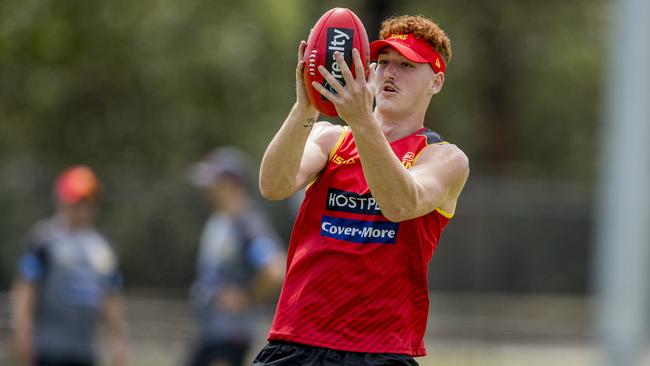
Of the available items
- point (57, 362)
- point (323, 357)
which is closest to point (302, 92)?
point (323, 357)

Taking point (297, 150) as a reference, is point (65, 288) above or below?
below

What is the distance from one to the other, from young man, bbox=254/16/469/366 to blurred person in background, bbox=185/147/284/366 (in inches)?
201

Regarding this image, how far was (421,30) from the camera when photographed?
14.7ft

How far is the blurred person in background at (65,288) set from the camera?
9617 millimetres

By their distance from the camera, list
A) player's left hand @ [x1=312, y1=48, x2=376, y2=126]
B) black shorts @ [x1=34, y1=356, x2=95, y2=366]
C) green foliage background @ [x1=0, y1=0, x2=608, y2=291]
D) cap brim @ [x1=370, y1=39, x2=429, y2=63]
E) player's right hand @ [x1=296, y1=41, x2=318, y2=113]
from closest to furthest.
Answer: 1. player's left hand @ [x1=312, y1=48, x2=376, y2=126]
2. player's right hand @ [x1=296, y1=41, x2=318, y2=113]
3. cap brim @ [x1=370, y1=39, x2=429, y2=63]
4. black shorts @ [x1=34, y1=356, x2=95, y2=366]
5. green foliage background @ [x1=0, y1=0, x2=608, y2=291]

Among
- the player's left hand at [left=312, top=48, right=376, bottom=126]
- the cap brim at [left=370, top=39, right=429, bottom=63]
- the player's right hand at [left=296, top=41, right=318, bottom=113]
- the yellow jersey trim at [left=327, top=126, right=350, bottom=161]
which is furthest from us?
the yellow jersey trim at [left=327, top=126, right=350, bottom=161]

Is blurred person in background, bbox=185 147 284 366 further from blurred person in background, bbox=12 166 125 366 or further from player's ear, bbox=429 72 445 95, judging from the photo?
player's ear, bbox=429 72 445 95

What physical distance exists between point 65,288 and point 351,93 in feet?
20.3

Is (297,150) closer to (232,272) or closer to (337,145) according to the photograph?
(337,145)

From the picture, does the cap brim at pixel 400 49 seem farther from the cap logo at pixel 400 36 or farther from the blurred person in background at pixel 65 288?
the blurred person in background at pixel 65 288

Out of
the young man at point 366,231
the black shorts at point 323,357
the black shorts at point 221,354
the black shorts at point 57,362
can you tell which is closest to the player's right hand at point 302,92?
the young man at point 366,231

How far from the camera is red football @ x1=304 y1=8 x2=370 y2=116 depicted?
4031 mm

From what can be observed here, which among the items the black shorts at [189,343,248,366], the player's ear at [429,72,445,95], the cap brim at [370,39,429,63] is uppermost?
the cap brim at [370,39,429,63]

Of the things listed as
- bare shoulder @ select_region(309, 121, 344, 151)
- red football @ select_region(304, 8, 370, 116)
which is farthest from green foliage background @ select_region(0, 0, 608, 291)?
red football @ select_region(304, 8, 370, 116)
